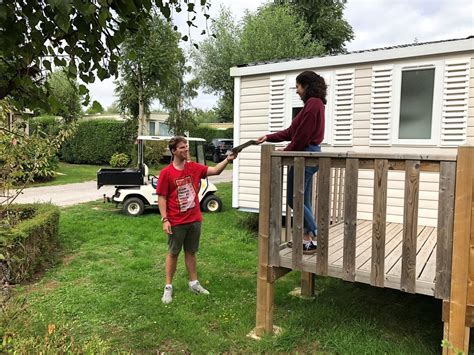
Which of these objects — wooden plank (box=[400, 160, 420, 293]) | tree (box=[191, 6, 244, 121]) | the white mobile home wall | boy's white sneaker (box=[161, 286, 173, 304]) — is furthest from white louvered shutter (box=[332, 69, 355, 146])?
tree (box=[191, 6, 244, 121])

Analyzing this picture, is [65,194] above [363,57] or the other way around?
the other way around

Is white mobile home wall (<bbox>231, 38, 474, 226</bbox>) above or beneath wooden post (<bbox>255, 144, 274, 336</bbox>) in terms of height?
above

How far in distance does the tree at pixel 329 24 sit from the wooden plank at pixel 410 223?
87.8 feet

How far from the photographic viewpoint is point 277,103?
714 cm

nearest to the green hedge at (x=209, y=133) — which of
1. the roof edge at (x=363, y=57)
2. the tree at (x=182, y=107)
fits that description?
the tree at (x=182, y=107)

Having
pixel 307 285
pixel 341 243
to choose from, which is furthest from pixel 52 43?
pixel 307 285

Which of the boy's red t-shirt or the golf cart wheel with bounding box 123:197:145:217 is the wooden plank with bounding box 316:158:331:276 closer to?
the boy's red t-shirt

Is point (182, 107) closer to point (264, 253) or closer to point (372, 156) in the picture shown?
point (264, 253)

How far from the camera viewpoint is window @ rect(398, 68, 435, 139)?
575 centimetres

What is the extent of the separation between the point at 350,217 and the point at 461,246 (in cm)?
73

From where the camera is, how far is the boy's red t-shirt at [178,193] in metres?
4.18

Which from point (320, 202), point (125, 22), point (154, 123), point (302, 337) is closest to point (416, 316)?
point (302, 337)

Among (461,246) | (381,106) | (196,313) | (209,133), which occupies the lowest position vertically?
(196,313)

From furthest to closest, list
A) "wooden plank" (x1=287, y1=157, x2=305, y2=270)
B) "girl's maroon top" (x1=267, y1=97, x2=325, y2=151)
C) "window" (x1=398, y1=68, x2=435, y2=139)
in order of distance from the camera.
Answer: "window" (x1=398, y1=68, x2=435, y2=139) → "girl's maroon top" (x1=267, y1=97, x2=325, y2=151) → "wooden plank" (x1=287, y1=157, x2=305, y2=270)
